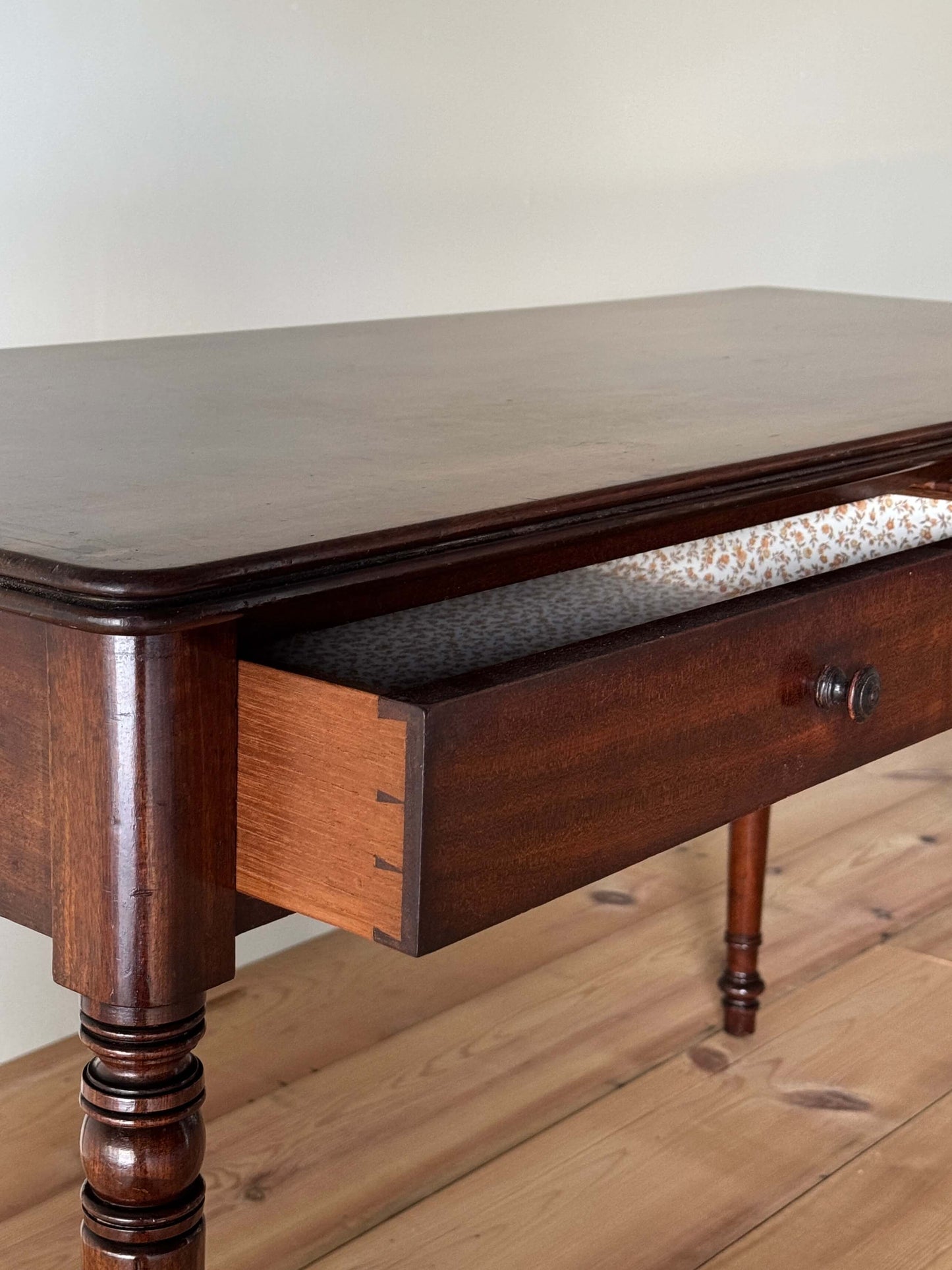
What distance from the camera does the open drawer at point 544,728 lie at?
574mm

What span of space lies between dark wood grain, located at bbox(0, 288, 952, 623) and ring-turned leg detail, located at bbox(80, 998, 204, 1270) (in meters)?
0.18

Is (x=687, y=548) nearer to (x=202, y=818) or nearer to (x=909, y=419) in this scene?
(x=909, y=419)

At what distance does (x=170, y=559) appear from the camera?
1.76ft

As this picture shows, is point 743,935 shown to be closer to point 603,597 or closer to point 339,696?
point 603,597

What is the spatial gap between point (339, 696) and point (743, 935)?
3.26ft

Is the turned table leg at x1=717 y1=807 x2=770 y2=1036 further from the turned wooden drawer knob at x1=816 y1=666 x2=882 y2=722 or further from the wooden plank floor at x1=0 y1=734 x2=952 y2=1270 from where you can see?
the turned wooden drawer knob at x1=816 y1=666 x2=882 y2=722

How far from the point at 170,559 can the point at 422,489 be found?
0.15m

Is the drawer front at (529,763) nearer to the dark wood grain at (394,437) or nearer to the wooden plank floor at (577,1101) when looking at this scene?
the dark wood grain at (394,437)

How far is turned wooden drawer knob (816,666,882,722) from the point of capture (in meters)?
0.77

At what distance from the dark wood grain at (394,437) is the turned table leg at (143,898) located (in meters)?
0.04

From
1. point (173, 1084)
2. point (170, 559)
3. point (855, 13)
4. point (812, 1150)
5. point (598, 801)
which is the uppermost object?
point (855, 13)

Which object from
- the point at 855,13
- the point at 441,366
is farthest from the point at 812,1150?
the point at 855,13

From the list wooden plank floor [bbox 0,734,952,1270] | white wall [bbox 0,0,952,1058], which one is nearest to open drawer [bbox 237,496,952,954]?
wooden plank floor [bbox 0,734,952,1270]

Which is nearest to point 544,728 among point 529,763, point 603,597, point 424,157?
point 529,763
